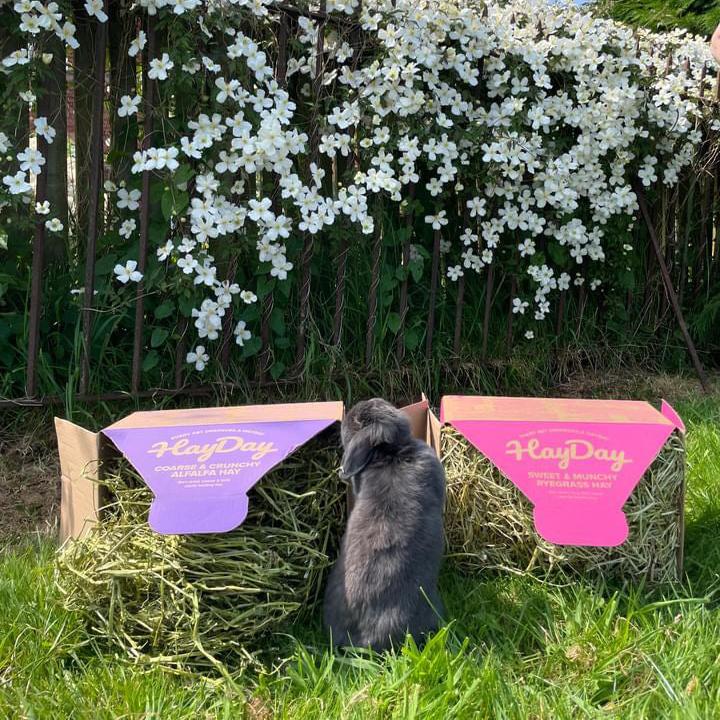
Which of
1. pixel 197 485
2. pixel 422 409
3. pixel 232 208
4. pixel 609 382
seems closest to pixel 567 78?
pixel 609 382

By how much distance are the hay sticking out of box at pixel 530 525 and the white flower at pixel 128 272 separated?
146 cm

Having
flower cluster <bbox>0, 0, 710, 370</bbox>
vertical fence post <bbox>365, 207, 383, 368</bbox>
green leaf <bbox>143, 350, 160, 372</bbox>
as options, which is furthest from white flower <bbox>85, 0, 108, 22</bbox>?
vertical fence post <bbox>365, 207, 383, 368</bbox>

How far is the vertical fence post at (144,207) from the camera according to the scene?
2.88 metres

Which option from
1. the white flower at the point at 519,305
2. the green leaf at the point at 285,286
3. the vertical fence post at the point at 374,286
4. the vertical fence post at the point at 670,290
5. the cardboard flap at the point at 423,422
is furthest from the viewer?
the vertical fence post at the point at 670,290

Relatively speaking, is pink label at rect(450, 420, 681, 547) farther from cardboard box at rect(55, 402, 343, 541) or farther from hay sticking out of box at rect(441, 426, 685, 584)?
cardboard box at rect(55, 402, 343, 541)

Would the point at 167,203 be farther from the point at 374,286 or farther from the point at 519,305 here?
the point at 519,305

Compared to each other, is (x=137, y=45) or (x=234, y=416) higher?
(x=137, y=45)

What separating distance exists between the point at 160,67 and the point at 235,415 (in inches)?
58.8

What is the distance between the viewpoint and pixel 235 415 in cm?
219

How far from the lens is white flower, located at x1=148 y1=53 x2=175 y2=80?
2793mm

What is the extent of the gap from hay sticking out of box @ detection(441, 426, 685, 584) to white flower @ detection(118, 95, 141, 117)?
1798 millimetres

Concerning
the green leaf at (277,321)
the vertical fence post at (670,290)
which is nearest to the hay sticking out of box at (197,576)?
the green leaf at (277,321)

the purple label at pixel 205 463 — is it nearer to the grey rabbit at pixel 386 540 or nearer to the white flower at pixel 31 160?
the grey rabbit at pixel 386 540

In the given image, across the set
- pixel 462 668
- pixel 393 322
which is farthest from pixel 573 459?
pixel 393 322
